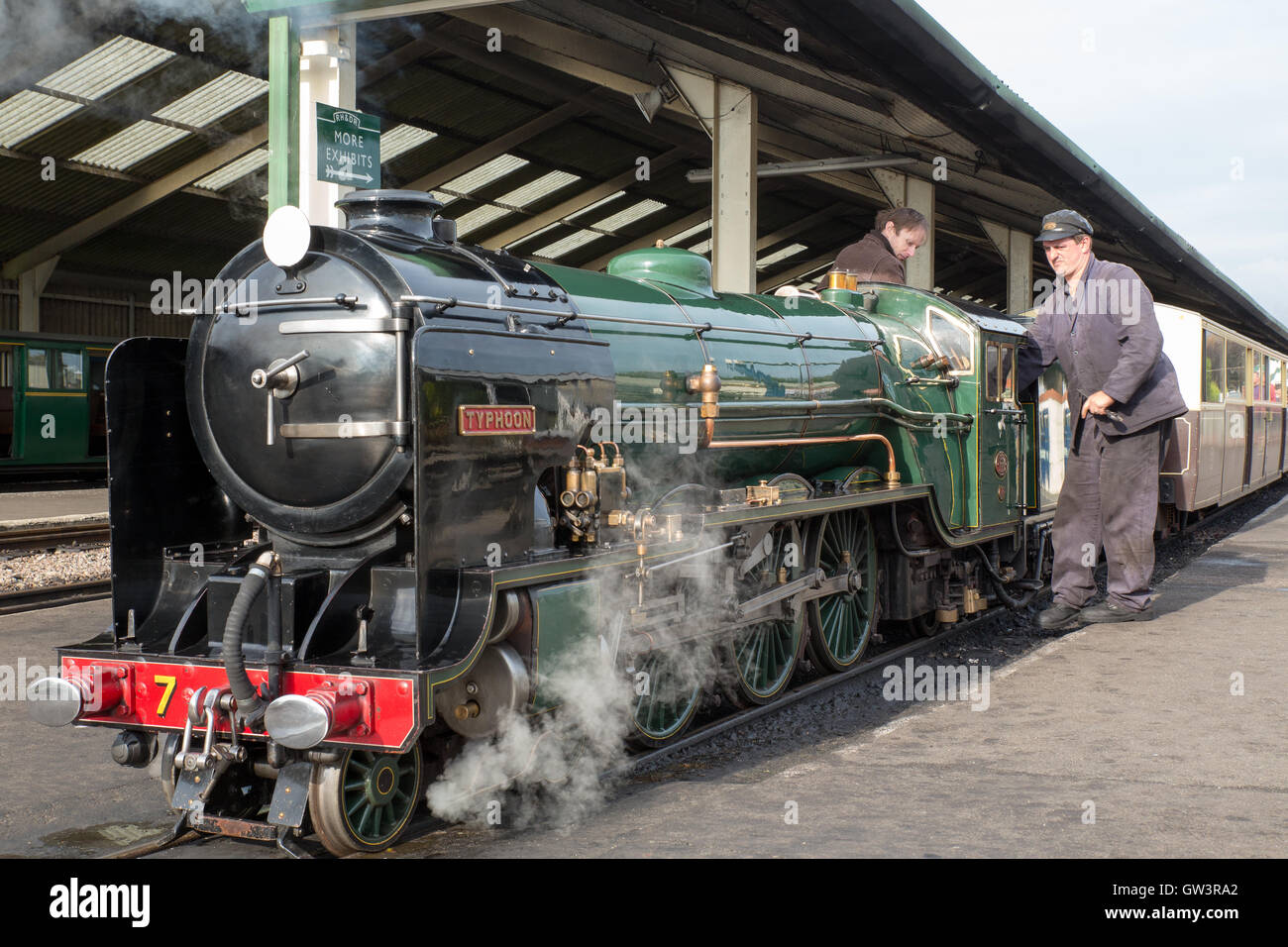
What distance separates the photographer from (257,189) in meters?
21.5

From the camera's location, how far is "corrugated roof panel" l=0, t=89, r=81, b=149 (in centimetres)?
1605

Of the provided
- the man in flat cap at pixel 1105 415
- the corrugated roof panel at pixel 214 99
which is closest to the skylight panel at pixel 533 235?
the corrugated roof panel at pixel 214 99

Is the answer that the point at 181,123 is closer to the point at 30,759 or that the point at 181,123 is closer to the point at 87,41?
the point at 87,41

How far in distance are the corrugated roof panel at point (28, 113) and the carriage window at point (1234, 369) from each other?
630 inches

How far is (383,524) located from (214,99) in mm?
15268

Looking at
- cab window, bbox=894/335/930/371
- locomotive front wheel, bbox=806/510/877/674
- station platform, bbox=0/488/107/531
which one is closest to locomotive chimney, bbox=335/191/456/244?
locomotive front wheel, bbox=806/510/877/674

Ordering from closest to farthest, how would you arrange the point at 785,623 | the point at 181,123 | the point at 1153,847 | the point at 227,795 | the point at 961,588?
1. the point at 1153,847
2. the point at 227,795
3. the point at 785,623
4. the point at 961,588
5. the point at 181,123

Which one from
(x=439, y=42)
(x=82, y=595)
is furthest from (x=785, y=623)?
(x=439, y=42)

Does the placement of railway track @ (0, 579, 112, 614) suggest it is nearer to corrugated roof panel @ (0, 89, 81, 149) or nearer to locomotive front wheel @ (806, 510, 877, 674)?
locomotive front wheel @ (806, 510, 877, 674)

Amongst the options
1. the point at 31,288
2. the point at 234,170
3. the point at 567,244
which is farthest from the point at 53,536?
the point at 567,244

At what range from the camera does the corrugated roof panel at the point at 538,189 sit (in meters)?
22.9

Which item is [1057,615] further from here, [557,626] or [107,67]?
[107,67]

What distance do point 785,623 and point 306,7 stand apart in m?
4.68

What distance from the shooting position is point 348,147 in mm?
7320
